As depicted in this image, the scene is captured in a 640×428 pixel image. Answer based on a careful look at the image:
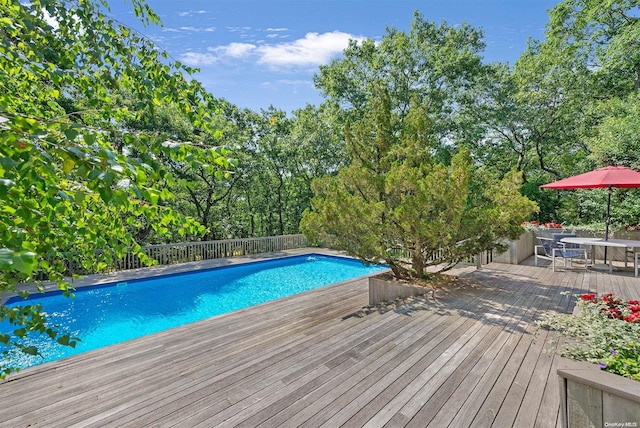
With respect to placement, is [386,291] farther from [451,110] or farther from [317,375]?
[451,110]

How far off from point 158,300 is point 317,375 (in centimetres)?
656

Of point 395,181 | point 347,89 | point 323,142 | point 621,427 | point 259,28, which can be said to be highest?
point 347,89

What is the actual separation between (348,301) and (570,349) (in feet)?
11.4

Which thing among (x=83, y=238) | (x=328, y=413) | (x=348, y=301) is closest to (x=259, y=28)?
(x=348, y=301)

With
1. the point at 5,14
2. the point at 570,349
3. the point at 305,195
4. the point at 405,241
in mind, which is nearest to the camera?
the point at 5,14

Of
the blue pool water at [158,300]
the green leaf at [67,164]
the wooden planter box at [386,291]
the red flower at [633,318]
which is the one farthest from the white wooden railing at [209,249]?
the red flower at [633,318]

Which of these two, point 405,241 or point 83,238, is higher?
point 83,238

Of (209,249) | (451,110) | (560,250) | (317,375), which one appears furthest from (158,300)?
(451,110)

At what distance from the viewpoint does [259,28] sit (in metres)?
7.48

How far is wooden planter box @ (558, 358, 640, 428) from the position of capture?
168cm

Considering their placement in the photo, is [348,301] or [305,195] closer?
[348,301]

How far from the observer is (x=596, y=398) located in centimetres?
179

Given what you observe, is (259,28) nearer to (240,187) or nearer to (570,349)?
(240,187)

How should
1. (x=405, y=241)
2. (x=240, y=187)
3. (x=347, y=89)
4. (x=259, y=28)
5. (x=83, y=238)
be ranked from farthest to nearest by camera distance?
(x=347, y=89) → (x=240, y=187) → (x=259, y=28) → (x=405, y=241) → (x=83, y=238)
